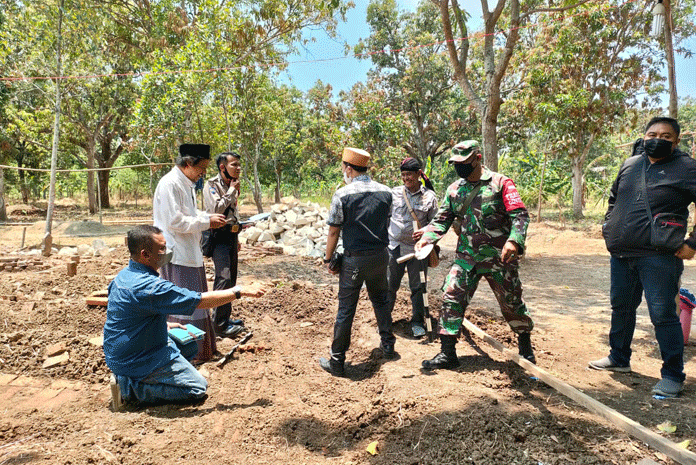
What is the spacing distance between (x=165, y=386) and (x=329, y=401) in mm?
1180

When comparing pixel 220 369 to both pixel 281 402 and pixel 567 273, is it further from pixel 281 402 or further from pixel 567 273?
pixel 567 273

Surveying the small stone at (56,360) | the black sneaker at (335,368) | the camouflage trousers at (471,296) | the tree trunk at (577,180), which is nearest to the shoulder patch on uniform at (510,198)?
the camouflage trousers at (471,296)

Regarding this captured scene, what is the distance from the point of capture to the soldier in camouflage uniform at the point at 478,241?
3.46 m

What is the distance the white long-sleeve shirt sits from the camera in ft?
12.2

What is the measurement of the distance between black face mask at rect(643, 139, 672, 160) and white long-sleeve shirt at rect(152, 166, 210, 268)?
350 cm

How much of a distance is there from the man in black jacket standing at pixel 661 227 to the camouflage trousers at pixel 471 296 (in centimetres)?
86

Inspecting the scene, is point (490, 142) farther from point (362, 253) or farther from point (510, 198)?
point (362, 253)

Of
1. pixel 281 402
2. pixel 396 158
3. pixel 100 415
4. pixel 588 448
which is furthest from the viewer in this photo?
pixel 396 158

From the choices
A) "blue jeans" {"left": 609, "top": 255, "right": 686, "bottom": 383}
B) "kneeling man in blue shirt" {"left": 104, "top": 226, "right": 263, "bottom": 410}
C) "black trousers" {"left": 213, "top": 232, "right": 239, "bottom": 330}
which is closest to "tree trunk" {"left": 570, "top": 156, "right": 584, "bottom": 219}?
"blue jeans" {"left": 609, "top": 255, "right": 686, "bottom": 383}

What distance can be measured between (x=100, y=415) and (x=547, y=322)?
488cm

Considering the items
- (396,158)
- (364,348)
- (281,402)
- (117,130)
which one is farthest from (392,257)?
(117,130)

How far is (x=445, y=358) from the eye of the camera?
3.62 m

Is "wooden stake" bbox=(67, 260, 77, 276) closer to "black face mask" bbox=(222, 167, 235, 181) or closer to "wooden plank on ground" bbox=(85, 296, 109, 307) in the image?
"wooden plank on ground" bbox=(85, 296, 109, 307)

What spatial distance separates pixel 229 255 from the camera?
4.57 meters
